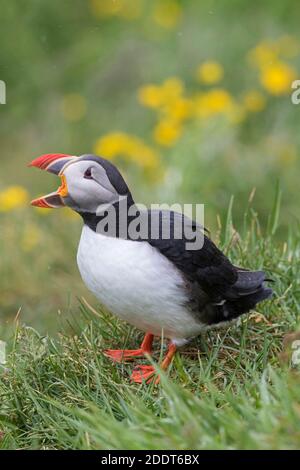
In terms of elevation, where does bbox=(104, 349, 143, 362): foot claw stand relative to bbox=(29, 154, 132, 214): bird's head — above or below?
below

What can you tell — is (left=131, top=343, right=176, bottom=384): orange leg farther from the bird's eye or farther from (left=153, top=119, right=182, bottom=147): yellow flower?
(left=153, top=119, right=182, bottom=147): yellow flower

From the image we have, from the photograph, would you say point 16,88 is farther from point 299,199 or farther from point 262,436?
point 262,436

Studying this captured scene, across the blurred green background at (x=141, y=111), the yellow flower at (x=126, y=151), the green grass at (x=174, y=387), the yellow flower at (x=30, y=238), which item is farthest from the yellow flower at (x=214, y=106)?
the green grass at (x=174, y=387)

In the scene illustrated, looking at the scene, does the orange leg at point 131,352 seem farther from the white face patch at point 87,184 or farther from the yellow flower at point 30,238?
the yellow flower at point 30,238

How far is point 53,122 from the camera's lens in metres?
8.96

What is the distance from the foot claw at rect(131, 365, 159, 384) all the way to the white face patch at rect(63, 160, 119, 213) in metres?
0.79

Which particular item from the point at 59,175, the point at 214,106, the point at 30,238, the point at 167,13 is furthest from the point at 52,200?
the point at 167,13

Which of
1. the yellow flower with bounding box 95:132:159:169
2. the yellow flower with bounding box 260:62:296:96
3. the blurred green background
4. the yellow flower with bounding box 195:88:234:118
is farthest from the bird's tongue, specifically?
the yellow flower with bounding box 260:62:296:96

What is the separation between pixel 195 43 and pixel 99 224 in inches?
228

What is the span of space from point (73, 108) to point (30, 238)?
8.60 feet

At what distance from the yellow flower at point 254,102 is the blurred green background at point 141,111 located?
0.05 feet

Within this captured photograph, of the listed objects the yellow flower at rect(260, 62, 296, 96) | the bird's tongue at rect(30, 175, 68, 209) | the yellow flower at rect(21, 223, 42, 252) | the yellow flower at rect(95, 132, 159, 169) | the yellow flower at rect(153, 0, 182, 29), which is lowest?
the yellow flower at rect(21, 223, 42, 252)

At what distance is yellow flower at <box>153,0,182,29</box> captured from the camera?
9.74 metres

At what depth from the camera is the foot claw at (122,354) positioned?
3.97m
